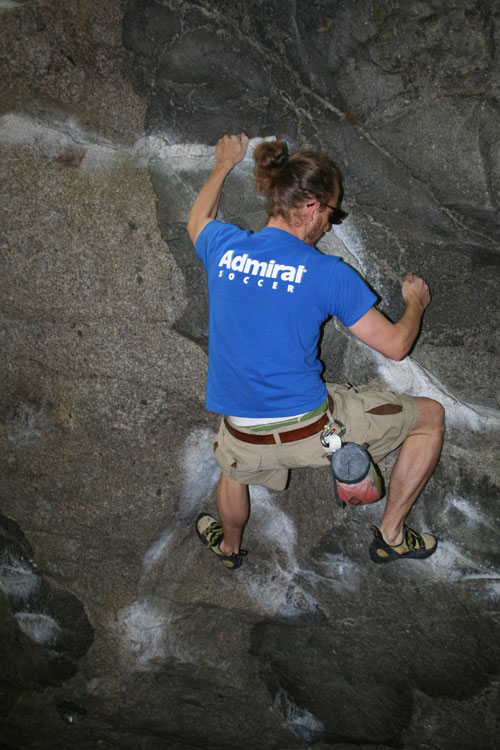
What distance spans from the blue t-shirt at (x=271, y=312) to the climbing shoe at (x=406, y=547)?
2.50ft

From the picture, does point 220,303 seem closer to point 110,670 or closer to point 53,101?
point 53,101

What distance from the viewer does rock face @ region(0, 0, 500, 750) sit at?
7.23 ft

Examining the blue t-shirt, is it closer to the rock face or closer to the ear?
the ear

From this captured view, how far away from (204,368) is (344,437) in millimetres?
709

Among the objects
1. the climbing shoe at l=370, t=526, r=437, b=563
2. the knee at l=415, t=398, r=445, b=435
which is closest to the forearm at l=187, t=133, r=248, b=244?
the knee at l=415, t=398, r=445, b=435

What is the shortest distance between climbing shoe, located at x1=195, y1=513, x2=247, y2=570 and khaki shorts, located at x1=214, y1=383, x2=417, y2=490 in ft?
1.54

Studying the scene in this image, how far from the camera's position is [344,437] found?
6.97 feet

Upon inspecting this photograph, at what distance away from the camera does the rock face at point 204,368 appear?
7.23 feet

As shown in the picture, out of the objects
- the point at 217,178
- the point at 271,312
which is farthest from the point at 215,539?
the point at 217,178

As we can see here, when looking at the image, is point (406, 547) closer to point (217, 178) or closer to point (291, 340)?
point (291, 340)

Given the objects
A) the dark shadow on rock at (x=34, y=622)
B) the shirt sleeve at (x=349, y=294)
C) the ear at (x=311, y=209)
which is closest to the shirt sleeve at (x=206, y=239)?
Answer: the ear at (x=311, y=209)

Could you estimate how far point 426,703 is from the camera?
2.56m

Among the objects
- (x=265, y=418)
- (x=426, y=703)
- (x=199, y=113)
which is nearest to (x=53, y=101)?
(x=199, y=113)

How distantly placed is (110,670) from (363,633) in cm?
125
